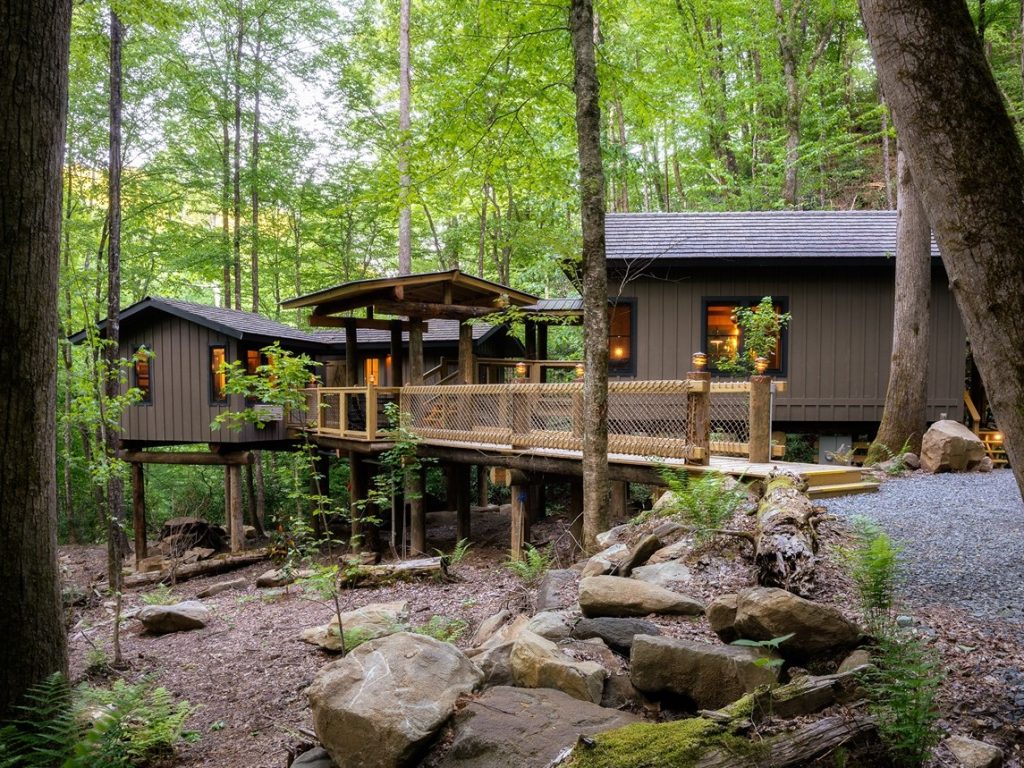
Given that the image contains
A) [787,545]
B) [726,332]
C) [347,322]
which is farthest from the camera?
[347,322]

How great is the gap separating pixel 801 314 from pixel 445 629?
413 inches

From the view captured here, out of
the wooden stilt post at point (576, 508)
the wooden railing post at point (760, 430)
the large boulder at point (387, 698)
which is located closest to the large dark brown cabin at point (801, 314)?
the wooden stilt post at point (576, 508)

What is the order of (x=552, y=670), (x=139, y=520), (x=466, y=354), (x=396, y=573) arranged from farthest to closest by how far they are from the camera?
1. (x=139, y=520)
2. (x=466, y=354)
3. (x=396, y=573)
4. (x=552, y=670)

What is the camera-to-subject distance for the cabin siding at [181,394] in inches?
589

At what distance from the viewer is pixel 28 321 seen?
3119 millimetres

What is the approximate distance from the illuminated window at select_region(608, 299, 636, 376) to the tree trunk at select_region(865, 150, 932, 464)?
4.79 m

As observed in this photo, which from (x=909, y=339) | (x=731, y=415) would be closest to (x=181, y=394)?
(x=731, y=415)

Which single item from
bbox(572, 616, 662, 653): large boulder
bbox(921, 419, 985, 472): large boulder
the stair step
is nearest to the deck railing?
the stair step

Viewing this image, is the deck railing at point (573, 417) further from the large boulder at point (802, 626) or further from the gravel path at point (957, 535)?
the large boulder at point (802, 626)

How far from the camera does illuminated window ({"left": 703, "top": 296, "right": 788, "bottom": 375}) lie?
1238 cm

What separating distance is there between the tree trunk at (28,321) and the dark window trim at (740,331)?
1138 centimetres

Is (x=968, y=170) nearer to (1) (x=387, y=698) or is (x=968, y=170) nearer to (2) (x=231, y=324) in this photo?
(1) (x=387, y=698)

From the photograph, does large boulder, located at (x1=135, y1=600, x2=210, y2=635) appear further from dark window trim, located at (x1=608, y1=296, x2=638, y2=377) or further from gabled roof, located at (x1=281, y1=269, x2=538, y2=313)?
dark window trim, located at (x1=608, y1=296, x2=638, y2=377)

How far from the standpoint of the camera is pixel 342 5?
64.9ft
